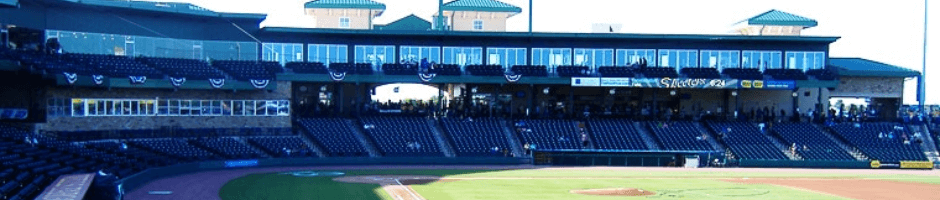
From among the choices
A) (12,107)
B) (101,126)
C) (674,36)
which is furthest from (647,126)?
(12,107)

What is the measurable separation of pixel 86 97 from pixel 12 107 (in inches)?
186

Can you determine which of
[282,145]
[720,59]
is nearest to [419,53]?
[282,145]

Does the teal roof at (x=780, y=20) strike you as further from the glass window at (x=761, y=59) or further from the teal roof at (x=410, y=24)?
the teal roof at (x=410, y=24)

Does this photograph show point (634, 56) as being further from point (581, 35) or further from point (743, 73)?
point (743, 73)

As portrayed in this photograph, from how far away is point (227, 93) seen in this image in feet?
199

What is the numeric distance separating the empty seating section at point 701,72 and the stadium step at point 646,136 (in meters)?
5.11

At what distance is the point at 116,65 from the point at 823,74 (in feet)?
155

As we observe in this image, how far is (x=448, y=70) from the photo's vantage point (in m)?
67.5

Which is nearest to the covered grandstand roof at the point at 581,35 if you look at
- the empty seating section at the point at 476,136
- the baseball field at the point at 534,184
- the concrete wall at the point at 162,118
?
the concrete wall at the point at 162,118

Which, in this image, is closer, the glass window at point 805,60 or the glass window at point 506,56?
the glass window at point 506,56

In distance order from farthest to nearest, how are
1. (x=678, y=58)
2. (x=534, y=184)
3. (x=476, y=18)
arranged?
(x=476, y=18) → (x=678, y=58) → (x=534, y=184)

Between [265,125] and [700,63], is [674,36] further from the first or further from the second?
[265,125]

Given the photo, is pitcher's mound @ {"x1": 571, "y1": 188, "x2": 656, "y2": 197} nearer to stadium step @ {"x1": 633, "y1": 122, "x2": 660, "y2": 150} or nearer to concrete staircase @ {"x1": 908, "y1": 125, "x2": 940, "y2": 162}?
stadium step @ {"x1": 633, "y1": 122, "x2": 660, "y2": 150}

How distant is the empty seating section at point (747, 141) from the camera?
63.1 m
